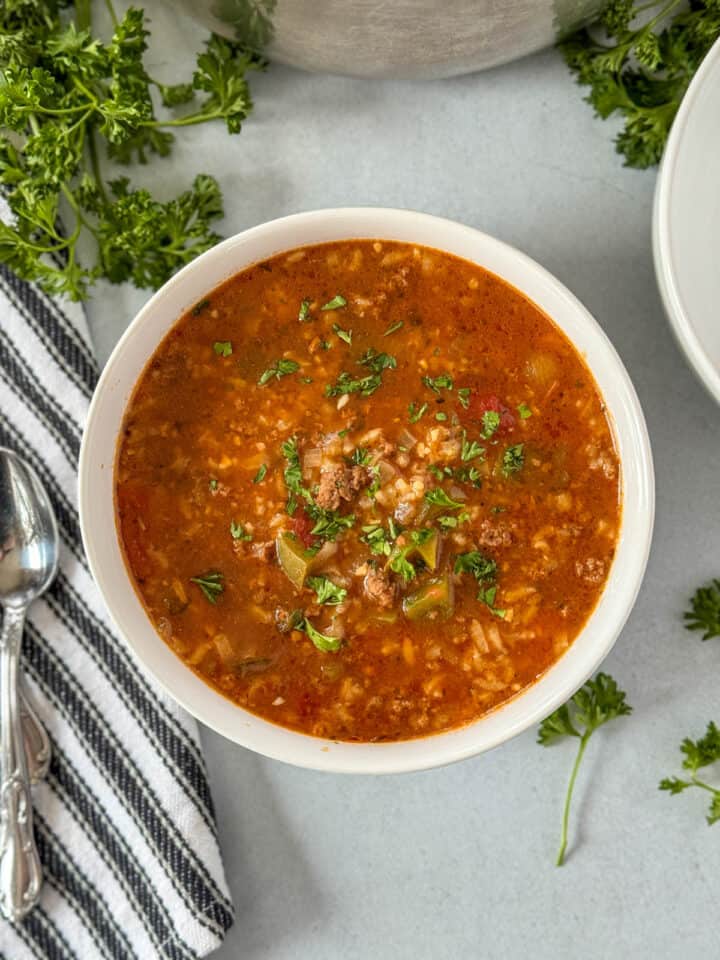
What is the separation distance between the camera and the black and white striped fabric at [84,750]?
9.44 feet

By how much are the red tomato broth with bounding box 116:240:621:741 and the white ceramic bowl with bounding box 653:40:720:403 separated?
294 millimetres

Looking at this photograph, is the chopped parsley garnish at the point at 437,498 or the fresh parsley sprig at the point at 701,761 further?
the fresh parsley sprig at the point at 701,761

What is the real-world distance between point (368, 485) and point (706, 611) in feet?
3.39

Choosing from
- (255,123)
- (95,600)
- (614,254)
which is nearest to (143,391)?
(95,600)

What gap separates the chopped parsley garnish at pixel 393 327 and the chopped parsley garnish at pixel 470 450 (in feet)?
0.96

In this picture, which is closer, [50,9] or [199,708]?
[199,708]

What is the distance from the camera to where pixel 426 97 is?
294 centimetres

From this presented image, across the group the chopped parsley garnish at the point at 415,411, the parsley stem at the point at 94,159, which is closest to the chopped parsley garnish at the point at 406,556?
the chopped parsley garnish at the point at 415,411

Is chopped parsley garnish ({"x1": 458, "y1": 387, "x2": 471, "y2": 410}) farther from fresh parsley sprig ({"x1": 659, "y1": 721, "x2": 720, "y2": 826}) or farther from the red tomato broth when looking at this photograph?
fresh parsley sprig ({"x1": 659, "y1": 721, "x2": 720, "y2": 826})

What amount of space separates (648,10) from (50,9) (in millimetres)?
1612

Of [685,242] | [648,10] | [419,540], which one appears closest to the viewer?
[419,540]

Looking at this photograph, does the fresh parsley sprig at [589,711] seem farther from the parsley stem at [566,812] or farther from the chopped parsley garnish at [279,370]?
the chopped parsley garnish at [279,370]

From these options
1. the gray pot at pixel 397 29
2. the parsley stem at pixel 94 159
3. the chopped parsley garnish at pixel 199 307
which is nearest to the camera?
the gray pot at pixel 397 29

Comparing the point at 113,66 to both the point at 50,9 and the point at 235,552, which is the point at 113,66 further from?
the point at 235,552
